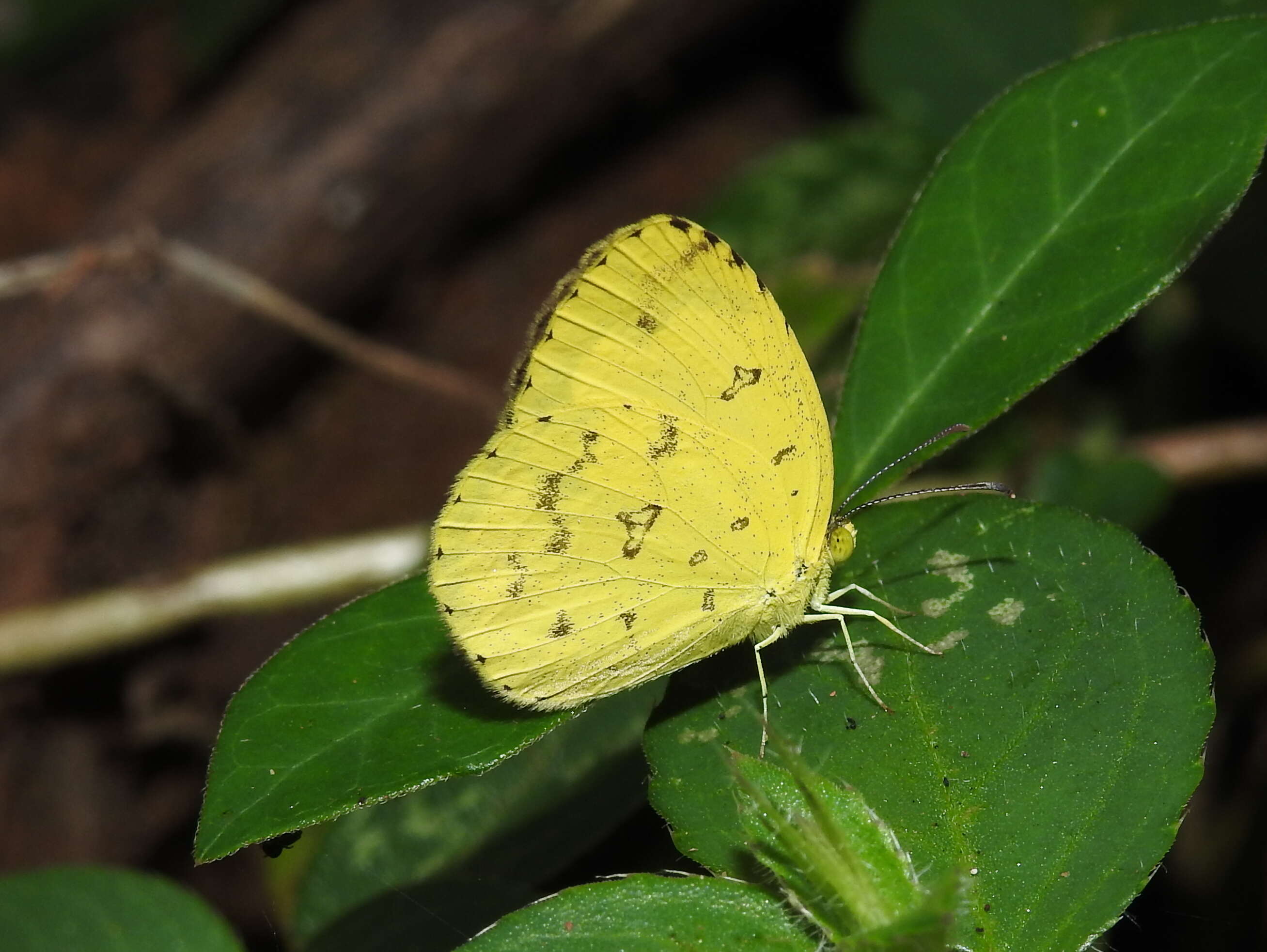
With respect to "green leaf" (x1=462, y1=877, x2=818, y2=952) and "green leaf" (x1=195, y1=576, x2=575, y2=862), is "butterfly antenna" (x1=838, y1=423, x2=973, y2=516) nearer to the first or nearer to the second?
"green leaf" (x1=195, y1=576, x2=575, y2=862)

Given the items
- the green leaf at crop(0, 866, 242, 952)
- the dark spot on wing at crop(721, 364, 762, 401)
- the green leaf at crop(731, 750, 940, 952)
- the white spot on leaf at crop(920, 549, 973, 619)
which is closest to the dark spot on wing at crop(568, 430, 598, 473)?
the dark spot on wing at crop(721, 364, 762, 401)

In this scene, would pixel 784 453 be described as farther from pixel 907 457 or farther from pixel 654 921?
pixel 654 921

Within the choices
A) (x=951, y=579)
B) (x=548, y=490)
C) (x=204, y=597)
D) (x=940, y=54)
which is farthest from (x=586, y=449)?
(x=940, y=54)

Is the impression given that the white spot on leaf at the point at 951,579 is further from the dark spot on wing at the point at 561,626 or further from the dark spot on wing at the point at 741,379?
the dark spot on wing at the point at 561,626

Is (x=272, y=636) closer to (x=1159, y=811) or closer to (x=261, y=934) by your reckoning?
(x=261, y=934)

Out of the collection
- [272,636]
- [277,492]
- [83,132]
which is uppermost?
[83,132]

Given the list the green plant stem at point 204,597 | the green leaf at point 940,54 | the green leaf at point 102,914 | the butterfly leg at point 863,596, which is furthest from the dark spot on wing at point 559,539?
the green leaf at point 940,54

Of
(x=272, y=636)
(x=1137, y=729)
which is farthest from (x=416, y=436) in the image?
(x=1137, y=729)
